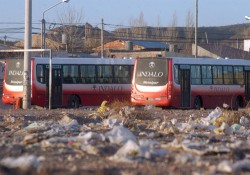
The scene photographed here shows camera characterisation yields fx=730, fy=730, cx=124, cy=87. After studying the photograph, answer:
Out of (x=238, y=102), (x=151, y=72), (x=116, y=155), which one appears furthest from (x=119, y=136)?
(x=238, y=102)

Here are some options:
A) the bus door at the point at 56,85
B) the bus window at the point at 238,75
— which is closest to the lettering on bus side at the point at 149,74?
the bus door at the point at 56,85

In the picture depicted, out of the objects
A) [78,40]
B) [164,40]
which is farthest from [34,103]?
[164,40]

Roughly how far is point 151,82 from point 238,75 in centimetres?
619

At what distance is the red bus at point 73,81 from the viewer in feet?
119

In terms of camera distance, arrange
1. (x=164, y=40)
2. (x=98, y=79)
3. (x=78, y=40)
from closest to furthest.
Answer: (x=98, y=79)
(x=78, y=40)
(x=164, y=40)

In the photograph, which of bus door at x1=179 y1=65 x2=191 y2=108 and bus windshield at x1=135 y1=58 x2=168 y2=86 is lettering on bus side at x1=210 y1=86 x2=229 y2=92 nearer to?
bus door at x1=179 y1=65 x2=191 y2=108

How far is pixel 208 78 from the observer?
38.1 meters

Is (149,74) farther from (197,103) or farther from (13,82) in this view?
(13,82)

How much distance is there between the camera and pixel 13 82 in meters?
37.6

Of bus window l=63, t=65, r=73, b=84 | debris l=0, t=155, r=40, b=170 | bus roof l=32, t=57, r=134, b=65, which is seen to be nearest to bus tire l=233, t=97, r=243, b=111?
bus roof l=32, t=57, r=134, b=65

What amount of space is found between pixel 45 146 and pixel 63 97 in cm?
Answer: 2371

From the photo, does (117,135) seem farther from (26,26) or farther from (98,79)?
(98,79)

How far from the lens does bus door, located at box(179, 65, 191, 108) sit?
36344 mm

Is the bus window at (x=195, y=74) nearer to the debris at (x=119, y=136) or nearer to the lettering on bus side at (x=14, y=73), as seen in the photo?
the lettering on bus side at (x=14, y=73)
